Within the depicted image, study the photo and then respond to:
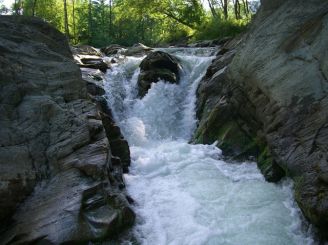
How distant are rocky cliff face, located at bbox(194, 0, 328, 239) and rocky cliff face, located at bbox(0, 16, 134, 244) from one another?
349cm

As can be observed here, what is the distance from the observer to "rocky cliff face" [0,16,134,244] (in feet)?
25.0

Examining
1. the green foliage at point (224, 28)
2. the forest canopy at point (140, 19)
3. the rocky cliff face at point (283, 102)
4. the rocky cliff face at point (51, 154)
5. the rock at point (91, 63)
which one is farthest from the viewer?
the forest canopy at point (140, 19)

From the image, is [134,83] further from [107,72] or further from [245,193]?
[245,193]

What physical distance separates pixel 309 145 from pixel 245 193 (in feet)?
6.58

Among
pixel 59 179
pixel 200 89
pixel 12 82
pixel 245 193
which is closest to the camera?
pixel 59 179

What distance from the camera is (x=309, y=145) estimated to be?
8.19 metres

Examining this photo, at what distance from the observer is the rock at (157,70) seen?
17766mm

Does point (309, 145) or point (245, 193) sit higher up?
point (309, 145)

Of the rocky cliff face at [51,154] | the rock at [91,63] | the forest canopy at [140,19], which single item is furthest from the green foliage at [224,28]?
the rocky cliff face at [51,154]

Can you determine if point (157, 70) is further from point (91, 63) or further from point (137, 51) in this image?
point (137, 51)

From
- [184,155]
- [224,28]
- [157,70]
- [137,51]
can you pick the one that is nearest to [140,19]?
[224,28]

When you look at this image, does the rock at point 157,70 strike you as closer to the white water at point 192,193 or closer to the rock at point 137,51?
the white water at point 192,193

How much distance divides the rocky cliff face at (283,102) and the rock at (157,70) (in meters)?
4.08

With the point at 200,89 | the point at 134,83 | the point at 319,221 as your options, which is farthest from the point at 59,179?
the point at 134,83
